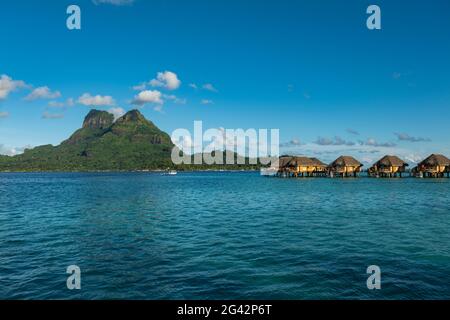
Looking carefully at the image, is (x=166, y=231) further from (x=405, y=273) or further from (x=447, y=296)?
(x=447, y=296)

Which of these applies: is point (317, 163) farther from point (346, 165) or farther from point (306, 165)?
point (346, 165)

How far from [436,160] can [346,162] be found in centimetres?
3012

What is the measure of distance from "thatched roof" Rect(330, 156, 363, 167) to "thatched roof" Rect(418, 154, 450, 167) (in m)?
22.6

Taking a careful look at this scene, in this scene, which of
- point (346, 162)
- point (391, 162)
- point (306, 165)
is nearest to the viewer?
point (391, 162)

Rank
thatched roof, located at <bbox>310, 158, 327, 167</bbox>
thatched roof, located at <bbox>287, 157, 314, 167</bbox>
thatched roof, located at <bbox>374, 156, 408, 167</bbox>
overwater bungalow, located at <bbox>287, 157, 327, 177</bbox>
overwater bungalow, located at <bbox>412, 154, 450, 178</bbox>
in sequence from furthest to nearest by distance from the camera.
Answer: thatched roof, located at <bbox>310, 158, 327, 167</bbox> → thatched roof, located at <bbox>287, 157, 314, 167</bbox> → overwater bungalow, located at <bbox>287, 157, 327, 177</bbox> → thatched roof, located at <bbox>374, 156, 408, 167</bbox> → overwater bungalow, located at <bbox>412, 154, 450, 178</bbox>

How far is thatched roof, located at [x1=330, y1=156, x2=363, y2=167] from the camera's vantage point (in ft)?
416

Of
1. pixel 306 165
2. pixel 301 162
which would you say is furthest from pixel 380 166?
pixel 301 162

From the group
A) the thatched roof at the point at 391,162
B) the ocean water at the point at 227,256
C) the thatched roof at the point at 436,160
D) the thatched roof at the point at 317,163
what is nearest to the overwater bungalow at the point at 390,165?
the thatched roof at the point at 391,162

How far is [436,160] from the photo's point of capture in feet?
373

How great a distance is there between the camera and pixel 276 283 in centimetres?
1448

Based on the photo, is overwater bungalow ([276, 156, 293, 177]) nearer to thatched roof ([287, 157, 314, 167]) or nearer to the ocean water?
thatched roof ([287, 157, 314, 167])

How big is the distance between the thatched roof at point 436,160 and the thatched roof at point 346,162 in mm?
22619

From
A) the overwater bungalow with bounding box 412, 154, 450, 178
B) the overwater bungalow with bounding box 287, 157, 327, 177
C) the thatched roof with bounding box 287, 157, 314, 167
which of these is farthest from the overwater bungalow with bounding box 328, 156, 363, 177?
the overwater bungalow with bounding box 412, 154, 450, 178
